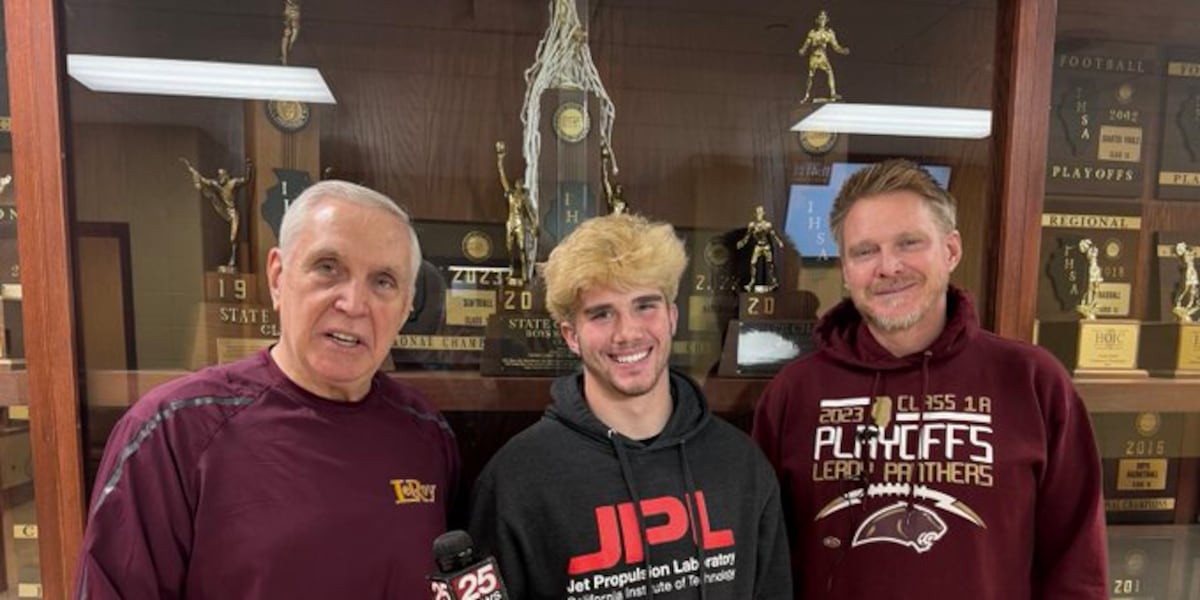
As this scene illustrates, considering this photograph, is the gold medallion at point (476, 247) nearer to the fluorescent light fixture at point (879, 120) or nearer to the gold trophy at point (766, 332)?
the gold trophy at point (766, 332)

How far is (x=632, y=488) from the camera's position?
32.4 inches

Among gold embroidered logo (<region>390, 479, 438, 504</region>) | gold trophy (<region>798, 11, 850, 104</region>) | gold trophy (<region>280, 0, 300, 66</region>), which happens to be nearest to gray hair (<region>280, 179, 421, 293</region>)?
gold embroidered logo (<region>390, 479, 438, 504</region>)

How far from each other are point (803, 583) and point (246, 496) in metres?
0.74

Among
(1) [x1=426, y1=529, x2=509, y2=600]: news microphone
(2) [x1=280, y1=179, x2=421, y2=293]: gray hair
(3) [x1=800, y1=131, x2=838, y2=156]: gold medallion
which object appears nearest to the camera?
(1) [x1=426, y1=529, x2=509, y2=600]: news microphone

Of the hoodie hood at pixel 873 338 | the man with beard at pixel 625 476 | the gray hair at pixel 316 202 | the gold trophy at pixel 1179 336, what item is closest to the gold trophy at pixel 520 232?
the man with beard at pixel 625 476

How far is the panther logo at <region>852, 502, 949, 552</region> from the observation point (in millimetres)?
885

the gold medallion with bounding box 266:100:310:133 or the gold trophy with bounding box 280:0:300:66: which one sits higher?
the gold trophy with bounding box 280:0:300:66

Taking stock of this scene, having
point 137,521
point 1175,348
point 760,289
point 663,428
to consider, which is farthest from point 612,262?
point 1175,348

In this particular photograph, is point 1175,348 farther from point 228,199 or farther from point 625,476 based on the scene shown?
point 228,199

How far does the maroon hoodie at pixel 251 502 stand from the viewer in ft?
2.23

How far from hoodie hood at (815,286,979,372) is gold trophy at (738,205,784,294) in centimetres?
21

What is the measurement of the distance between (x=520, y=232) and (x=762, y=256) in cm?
45

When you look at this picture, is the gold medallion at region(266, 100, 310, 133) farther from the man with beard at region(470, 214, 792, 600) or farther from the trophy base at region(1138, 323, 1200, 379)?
the trophy base at region(1138, 323, 1200, 379)

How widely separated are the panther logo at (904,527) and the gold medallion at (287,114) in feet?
3.71
